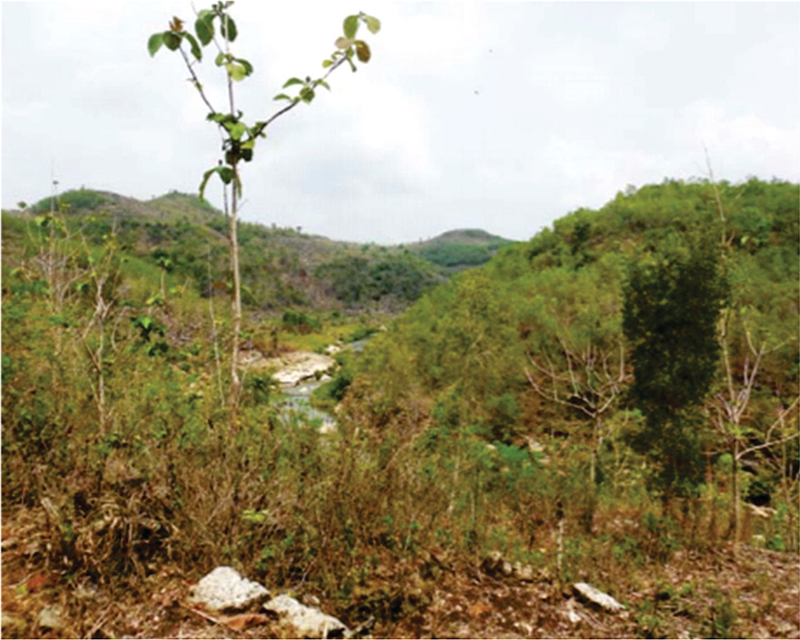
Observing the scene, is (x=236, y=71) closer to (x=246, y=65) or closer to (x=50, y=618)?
(x=246, y=65)

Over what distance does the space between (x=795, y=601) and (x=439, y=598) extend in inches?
138

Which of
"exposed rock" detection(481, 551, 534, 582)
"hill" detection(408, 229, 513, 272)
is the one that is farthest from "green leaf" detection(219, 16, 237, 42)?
"hill" detection(408, 229, 513, 272)

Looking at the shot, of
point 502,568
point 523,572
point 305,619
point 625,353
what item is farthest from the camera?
point 625,353

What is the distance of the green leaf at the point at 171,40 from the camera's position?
2922 millimetres

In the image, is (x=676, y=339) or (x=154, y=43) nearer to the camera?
(x=154, y=43)

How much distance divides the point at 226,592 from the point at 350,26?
2741 mm

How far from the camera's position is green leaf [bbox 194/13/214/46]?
2.95 metres

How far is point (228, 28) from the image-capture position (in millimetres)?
3064

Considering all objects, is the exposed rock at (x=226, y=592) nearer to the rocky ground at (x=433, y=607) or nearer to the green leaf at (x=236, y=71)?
the rocky ground at (x=433, y=607)

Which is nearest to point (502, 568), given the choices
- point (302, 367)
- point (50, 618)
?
point (50, 618)

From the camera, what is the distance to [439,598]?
3.61 m

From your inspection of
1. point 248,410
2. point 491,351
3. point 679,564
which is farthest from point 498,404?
point 248,410

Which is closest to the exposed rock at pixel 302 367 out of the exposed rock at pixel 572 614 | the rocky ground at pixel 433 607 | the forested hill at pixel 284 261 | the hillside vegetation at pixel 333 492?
the forested hill at pixel 284 261

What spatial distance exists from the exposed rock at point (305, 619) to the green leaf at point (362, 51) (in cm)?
265
